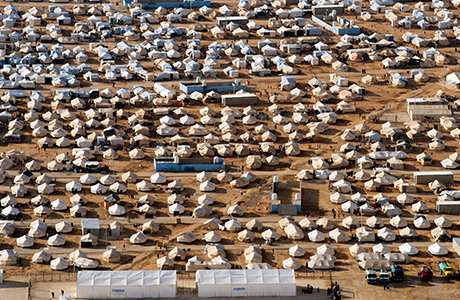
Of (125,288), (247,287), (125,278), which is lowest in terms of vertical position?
(247,287)

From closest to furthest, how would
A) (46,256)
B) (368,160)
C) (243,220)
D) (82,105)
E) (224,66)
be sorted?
(46,256), (243,220), (368,160), (82,105), (224,66)

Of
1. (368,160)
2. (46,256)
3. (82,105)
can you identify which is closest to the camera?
(46,256)

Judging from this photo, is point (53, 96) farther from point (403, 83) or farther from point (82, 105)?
point (403, 83)

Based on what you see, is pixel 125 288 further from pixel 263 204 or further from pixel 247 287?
pixel 263 204

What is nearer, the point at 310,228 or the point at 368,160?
the point at 310,228

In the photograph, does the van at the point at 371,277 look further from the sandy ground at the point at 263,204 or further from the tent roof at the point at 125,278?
the tent roof at the point at 125,278

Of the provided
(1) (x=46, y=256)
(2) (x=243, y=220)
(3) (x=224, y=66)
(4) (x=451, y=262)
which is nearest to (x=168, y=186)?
(2) (x=243, y=220)

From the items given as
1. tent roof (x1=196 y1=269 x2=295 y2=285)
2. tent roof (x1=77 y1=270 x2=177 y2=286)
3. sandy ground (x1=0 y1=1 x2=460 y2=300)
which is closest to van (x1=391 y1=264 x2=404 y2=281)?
sandy ground (x1=0 y1=1 x2=460 y2=300)

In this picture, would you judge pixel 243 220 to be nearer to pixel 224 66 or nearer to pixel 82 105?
pixel 82 105

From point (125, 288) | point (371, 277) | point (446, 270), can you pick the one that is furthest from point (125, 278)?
point (446, 270)

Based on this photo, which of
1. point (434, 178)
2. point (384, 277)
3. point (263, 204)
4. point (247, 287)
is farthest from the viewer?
point (434, 178)

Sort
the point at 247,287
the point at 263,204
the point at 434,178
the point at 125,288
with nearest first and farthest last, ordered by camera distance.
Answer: the point at 125,288 → the point at 247,287 → the point at 263,204 → the point at 434,178
